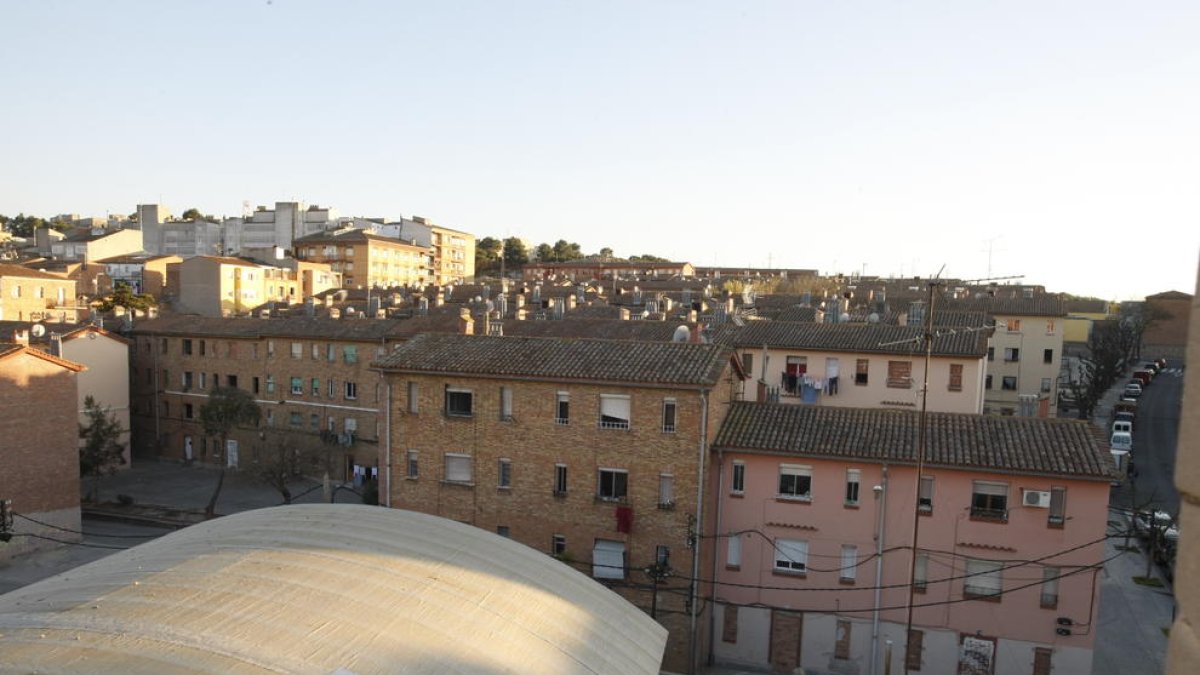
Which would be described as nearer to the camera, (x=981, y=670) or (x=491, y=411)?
(x=981, y=670)

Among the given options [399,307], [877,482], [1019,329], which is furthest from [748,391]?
[399,307]

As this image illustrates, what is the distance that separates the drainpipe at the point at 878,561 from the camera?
2211 centimetres

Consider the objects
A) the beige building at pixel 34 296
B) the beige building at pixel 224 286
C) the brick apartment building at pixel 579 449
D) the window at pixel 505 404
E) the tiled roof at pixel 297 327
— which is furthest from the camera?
the beige building at pixel 224 286

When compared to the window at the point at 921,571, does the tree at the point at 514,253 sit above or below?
above

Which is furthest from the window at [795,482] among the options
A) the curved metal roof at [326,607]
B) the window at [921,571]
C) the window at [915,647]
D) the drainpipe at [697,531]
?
the curved metal roof at [326,607]

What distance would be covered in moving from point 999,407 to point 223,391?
48.2m

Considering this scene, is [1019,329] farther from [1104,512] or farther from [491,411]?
[491,411]

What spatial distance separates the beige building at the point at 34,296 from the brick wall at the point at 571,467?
153 feet

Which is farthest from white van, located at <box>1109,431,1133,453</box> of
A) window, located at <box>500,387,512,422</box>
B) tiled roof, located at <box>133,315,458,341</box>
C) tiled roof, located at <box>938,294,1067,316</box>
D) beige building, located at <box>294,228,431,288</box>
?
beige building, located at <box>294,228,431,288</box>

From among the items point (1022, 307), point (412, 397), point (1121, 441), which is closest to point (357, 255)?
point (1022, 307)

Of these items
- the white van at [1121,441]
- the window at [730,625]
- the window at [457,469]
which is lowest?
the window at [730,625]

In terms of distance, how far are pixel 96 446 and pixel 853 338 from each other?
127ft

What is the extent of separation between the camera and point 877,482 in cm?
2225

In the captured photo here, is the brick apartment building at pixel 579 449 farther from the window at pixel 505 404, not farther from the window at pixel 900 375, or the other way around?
the window at pixel 900 375
